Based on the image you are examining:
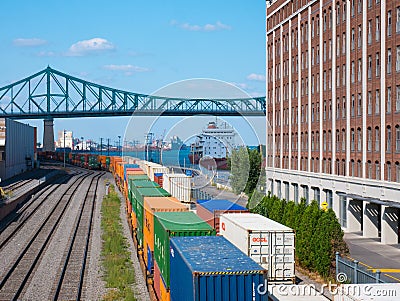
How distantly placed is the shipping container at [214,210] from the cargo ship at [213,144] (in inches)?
73.3

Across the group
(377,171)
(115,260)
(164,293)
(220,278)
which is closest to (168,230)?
(164,293)

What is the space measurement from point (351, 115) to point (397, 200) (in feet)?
33.3

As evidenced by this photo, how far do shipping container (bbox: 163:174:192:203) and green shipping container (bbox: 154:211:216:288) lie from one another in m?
14.2

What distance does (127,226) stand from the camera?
1745 inches

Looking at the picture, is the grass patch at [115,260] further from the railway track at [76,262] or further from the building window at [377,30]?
the building window at [377,30]

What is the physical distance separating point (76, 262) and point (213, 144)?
10.3m

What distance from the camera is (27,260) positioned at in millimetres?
31016

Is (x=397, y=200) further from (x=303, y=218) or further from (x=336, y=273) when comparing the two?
(x=336, y=273)

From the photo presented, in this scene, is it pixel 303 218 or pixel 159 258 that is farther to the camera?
pixel 303 218

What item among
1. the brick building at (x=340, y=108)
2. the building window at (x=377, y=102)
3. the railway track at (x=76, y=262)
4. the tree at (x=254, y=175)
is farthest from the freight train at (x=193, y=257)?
the tree at (x=254, y=175)

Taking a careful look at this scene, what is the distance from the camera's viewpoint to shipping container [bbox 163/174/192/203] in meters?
36.7

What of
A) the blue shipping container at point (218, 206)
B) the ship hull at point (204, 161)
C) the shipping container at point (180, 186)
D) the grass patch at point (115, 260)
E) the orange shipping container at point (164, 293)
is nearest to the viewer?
the orange shipping container at point (164, 293)

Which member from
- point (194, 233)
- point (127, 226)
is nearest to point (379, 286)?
point (194, 233)

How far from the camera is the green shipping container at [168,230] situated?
18.0m
